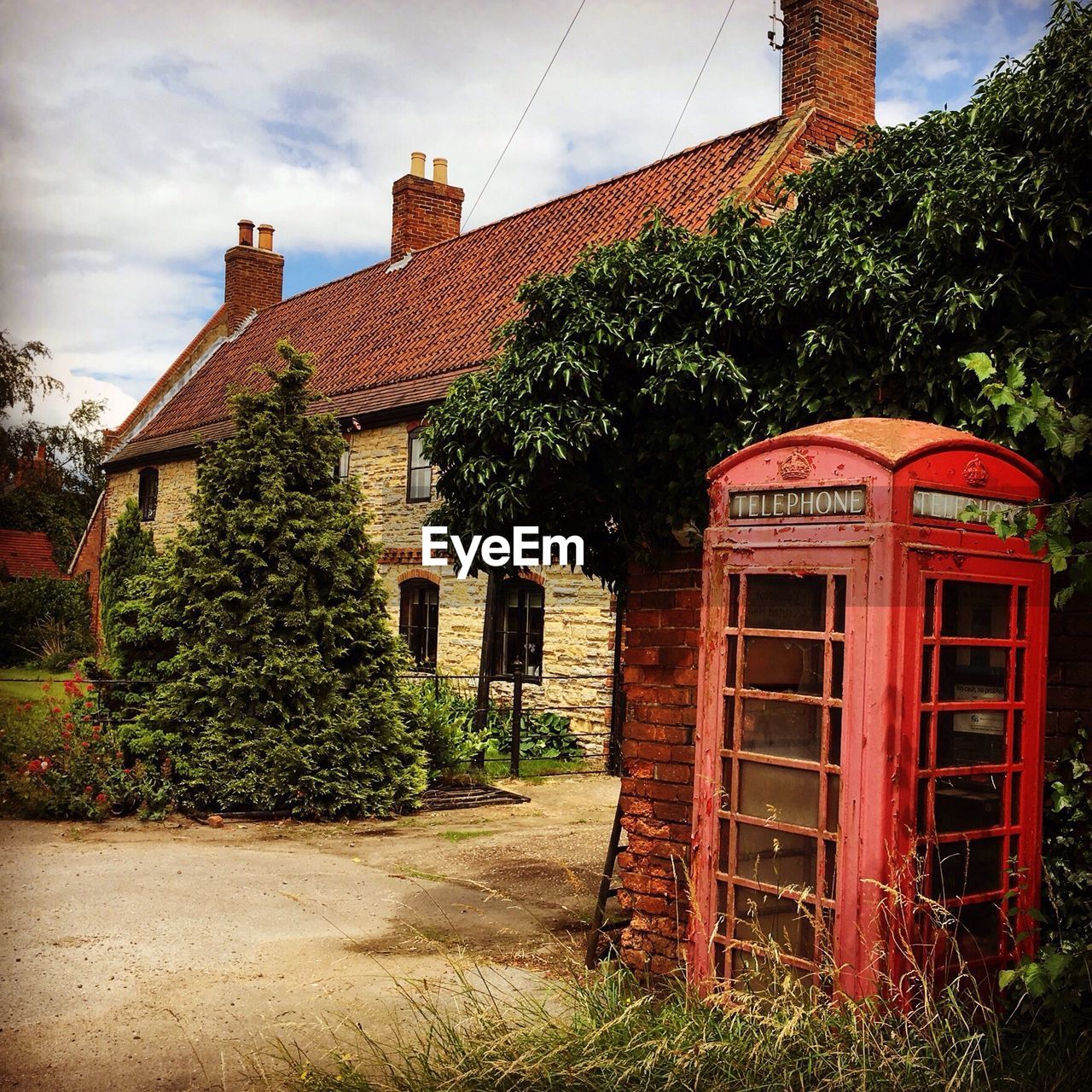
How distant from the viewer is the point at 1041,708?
421 cm

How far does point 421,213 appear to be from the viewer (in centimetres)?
2483

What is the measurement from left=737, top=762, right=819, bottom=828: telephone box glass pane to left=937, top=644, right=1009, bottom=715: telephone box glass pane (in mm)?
630

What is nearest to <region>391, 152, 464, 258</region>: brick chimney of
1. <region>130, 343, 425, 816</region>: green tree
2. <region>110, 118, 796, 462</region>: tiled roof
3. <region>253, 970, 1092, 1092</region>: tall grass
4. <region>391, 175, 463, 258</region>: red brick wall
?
<region>391, 175, 463, 258</region>: red brick wall

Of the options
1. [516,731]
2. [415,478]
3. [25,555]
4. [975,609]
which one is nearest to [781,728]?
[975,609]

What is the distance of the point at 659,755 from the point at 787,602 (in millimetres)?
1765

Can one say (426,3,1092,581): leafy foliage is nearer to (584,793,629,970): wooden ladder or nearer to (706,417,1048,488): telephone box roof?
(706,417,1048,488): telephone box roof

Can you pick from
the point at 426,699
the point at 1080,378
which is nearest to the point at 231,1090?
the point at 1080,378

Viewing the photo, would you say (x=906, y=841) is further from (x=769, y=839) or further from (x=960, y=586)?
(x=960, y=586)

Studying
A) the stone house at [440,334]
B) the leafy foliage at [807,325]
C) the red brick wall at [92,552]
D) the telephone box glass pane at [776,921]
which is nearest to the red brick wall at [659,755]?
the leafy foliage at [807,325]

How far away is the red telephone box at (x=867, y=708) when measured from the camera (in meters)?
3.79

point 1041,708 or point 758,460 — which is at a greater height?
point 758,460

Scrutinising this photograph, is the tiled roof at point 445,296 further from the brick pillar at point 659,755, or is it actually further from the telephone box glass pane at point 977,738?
the telephone box glass pane at point 977,738

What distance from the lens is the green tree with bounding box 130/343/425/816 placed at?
10266 millimetres

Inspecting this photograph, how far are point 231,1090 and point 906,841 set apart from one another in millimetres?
2811
